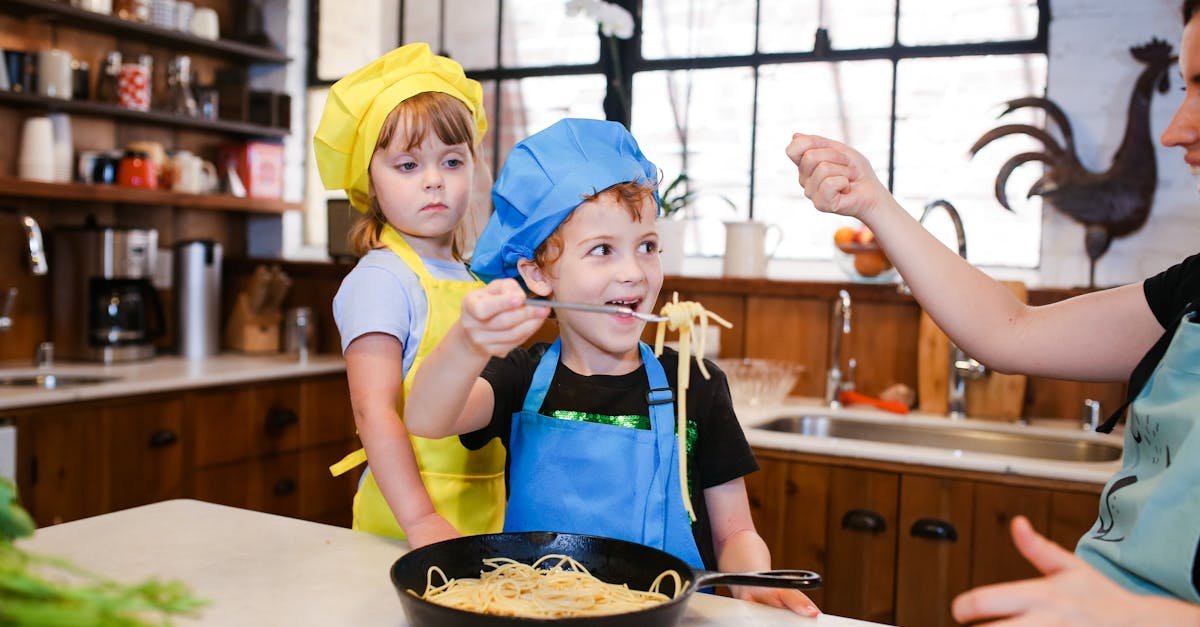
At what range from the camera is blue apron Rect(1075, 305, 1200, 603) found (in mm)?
970

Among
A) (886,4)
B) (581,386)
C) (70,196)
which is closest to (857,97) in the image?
(886,4)

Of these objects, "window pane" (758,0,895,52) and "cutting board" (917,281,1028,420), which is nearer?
"cutting board" (917,281,1028,420)

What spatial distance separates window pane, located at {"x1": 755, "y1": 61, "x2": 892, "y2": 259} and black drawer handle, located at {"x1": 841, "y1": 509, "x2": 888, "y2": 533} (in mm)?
1381

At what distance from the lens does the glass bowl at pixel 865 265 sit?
3.00 m

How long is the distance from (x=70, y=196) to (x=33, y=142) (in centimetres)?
20

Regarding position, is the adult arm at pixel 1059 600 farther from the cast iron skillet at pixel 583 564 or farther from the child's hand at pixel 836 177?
the child's hand at pixel 836 177

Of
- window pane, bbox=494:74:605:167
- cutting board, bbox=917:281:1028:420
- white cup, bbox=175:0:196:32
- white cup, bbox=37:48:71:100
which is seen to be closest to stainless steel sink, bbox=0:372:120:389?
white cup, bbox=37:48:71:100

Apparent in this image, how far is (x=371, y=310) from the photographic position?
147cm

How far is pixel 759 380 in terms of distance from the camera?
2.92 meters

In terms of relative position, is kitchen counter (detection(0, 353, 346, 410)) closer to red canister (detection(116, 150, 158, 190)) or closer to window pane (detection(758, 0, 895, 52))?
red canister (detection(116, 150, 158, 190))

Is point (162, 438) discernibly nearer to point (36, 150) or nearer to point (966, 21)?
point (36, 150)

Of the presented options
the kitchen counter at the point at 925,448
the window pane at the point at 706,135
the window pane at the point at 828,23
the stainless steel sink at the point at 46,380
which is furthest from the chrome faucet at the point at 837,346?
the stainless steel sink at the point at 46,380

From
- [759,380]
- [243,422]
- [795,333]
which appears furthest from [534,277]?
[243,422]

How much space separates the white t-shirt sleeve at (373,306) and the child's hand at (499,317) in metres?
0.43
